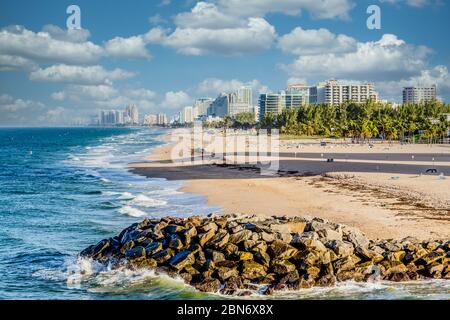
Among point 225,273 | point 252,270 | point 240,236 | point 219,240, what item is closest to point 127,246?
point 219,240

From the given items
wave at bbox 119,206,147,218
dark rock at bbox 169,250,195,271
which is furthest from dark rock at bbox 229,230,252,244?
wave at bbox 119,206,147,218

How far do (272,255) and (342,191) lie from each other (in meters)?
21.7

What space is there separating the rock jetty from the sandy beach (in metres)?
4.10

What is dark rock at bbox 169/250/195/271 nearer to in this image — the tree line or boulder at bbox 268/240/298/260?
boulder at bbox 268/240/298/260

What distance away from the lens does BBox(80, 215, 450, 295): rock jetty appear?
17.1m

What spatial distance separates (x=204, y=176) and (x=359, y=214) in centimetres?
2777

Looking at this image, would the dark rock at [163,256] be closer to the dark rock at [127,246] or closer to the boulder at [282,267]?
the dark rock at [127,246]

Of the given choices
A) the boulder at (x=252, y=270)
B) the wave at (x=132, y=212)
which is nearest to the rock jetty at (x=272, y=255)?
the boulder at (x=252, y=270)

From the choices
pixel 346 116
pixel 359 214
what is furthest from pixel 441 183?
pixel 346 116

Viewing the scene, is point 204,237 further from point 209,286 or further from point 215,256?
point 209,286

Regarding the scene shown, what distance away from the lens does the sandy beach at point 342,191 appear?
2609 centimetres

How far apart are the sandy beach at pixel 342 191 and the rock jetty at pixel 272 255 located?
13.5 ft

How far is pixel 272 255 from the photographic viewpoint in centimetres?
1817

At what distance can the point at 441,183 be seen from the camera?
129 feet
